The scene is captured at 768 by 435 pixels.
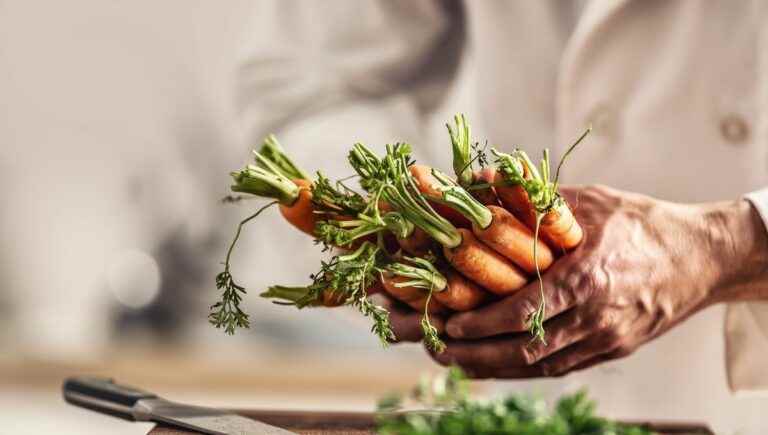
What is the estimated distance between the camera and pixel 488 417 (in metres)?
0.62

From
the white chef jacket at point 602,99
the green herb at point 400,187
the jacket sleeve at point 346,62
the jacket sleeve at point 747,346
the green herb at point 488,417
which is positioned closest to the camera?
the green herb at point 488,417

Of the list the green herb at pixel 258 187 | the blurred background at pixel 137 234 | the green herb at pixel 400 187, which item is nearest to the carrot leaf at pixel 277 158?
the green herb at pixel 258 187

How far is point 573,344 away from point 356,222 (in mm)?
242

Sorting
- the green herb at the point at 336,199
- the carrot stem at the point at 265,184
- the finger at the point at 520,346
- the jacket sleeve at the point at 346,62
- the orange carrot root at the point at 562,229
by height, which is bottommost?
the finger at the point at 520,346

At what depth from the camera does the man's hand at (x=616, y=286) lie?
832 mm

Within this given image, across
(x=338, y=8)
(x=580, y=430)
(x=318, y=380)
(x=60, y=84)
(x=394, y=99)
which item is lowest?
(x=318, y=380)

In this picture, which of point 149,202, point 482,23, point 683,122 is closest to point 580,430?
point 683,122

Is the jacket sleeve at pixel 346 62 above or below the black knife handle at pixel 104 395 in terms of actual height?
above

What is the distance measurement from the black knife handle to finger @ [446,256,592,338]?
1.08ft

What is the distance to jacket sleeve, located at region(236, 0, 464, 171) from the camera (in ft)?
4.71

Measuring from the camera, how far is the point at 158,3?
243cm

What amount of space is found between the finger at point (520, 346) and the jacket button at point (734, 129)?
42cm

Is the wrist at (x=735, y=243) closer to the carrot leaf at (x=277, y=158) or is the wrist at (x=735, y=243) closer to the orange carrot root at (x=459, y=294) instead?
the orange carrot root at (x=459, y=294)

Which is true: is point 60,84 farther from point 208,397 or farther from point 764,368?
point 764,368
